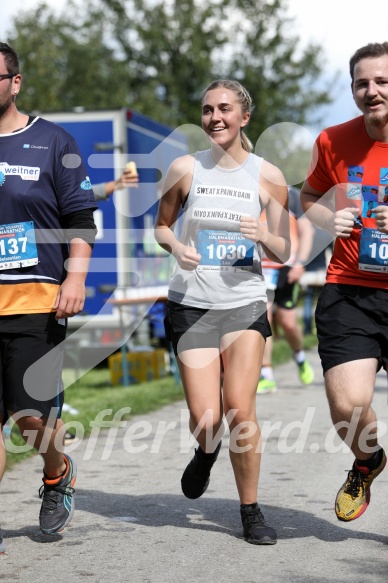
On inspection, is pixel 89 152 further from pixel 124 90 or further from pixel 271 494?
pixel 124 90

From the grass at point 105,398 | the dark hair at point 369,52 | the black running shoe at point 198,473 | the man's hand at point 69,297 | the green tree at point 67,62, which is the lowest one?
the grass at point 105,398

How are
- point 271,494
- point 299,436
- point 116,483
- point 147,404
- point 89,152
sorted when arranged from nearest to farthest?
point 271,494 < point 116,483 < point 299,436 < point 147,404 < point 89,152

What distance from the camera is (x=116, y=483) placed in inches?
260

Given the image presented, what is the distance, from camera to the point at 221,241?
518cm

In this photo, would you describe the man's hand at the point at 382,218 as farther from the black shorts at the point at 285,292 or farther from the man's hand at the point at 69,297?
the black shorts at the point at 285,292

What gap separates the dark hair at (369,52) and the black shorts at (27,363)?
5.72 ft

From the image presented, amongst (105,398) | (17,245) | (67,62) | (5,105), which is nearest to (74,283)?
(17,245)

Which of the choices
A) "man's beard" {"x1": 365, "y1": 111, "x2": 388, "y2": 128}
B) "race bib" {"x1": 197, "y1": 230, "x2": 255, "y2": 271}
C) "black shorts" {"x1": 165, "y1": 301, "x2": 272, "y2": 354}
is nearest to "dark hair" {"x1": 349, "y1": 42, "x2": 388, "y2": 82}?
"man's beard" {"x1": 365, "y1": 111, "x2": 388, "y2": 128}

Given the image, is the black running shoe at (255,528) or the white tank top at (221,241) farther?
the white tank top at (221,241)

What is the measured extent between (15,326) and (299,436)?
12.6 feet

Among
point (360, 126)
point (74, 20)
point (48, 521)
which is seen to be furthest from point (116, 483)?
point (74, 20)

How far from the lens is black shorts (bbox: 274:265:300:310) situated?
1128 centimetres

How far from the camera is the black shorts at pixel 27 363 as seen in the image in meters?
4.83

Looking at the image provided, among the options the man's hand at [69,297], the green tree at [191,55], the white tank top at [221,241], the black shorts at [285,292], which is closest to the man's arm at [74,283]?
the man's hand at [69,297]
